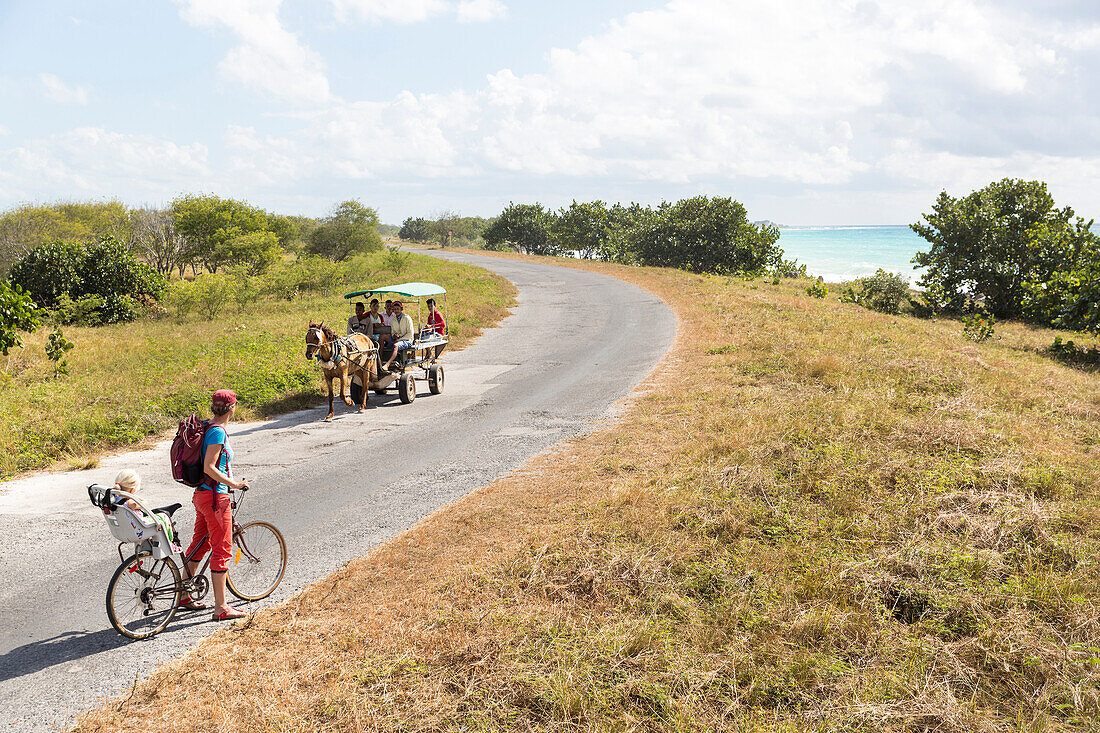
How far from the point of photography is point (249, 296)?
31.5m

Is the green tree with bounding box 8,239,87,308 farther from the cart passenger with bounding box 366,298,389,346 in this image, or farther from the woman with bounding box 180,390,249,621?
the woman with bounding box 180,390,249,621

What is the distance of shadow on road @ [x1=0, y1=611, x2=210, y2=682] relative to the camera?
5.17 metres

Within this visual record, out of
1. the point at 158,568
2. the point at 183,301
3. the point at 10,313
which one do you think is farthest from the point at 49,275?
the point at 158,568

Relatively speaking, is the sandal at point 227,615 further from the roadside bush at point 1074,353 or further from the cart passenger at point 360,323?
the roadside bush at point 1074,353

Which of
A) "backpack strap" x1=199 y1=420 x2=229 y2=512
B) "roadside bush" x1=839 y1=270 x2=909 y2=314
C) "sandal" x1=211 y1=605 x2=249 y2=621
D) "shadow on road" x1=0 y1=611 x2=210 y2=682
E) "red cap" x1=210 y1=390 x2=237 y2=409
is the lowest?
"shadow on road" x1=0 y1=611 x2=210 y2=682

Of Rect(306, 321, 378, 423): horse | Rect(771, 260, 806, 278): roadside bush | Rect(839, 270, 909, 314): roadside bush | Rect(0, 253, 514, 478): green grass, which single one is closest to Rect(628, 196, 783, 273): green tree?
Rect(771, 260, 806, 278): roadside bush

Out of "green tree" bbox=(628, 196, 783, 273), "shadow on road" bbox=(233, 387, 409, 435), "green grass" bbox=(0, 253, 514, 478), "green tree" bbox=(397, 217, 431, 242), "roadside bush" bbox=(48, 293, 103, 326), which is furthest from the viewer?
"green tree" bbox=(397, 217, 431, 242)

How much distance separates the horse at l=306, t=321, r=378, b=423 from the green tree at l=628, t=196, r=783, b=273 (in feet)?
133

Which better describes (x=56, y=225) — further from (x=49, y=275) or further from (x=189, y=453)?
(x=189, y=453)

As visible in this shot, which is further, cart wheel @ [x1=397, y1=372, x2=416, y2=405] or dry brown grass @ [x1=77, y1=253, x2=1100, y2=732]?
cart wheel @ [x1=397, y1=372, x2=416, y2=405]

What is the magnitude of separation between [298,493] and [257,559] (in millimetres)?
2733

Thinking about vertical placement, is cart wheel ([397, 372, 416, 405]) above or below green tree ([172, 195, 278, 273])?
below

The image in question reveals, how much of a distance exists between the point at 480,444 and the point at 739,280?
115ft

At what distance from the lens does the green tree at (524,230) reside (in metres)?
75.5
